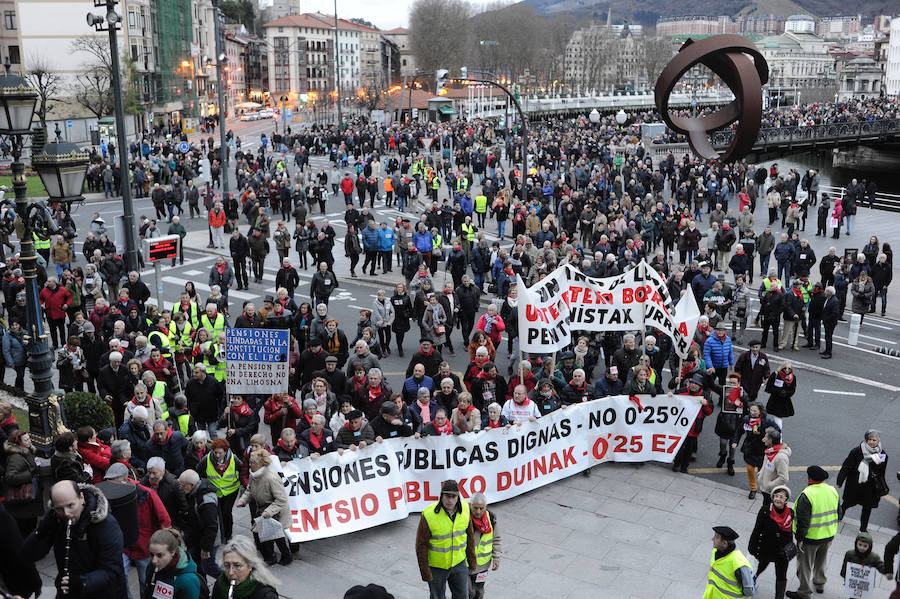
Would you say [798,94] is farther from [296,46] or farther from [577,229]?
[577,229]

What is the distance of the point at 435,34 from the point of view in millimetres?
152625

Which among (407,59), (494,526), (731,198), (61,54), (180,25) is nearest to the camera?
(494,526)

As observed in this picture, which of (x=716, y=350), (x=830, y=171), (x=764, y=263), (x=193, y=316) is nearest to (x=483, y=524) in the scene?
(x=716, y=350)

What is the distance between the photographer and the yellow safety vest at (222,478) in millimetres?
9172

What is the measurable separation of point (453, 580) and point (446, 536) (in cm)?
48

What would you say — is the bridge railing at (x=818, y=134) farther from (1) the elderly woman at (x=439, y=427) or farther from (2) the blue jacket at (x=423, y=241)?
(1) the elderly woman at (x=439, y=427)

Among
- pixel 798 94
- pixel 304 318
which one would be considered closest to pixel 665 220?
pixel 304 318

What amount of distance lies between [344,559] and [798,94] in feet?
623

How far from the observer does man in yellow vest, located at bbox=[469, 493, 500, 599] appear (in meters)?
7.95

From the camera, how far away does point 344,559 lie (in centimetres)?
957

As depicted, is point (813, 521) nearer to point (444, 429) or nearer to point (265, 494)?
point (444, 429)

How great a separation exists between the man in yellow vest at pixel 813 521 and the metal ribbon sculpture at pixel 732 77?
35.1ft

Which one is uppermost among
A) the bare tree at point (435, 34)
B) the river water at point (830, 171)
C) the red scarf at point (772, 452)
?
the bare tree at point (435, 34)

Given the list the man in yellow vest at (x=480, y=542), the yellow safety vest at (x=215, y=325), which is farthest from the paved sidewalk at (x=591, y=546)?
the yellow safety vest at (x=215, y=325)
